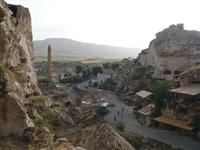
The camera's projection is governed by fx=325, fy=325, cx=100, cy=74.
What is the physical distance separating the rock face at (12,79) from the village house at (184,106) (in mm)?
24933

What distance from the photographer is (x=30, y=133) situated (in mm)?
15406

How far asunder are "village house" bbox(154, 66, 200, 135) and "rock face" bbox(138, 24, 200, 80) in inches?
822

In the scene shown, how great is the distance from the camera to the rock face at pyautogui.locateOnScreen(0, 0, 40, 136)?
15398 millimetres

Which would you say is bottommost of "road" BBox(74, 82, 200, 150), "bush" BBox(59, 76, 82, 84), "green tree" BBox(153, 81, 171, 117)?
"bush" BBox(59, 76, 82, 84)

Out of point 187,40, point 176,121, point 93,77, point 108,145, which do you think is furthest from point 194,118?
point 93,77

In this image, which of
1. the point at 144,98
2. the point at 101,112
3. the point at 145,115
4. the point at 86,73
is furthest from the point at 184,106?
the point at 86,73

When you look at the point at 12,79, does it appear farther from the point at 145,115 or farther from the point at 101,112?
the point at 145,115

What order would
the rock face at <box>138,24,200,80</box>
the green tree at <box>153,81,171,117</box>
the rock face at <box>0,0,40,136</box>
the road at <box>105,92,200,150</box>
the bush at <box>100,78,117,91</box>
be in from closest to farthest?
the rock face at <box>0,0,40,136</box> → the road at <box>105,92,200,150</box> → the green tree at <box>153,81,171,117</box> → the rock face at <box>138,24,200,80</box> → the bush at <box>100,78,117,91</box>

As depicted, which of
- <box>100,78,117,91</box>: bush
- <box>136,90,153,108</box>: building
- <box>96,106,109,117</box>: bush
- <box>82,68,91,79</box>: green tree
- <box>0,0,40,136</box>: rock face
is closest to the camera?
<box>0,0,40,136</box>: rock face

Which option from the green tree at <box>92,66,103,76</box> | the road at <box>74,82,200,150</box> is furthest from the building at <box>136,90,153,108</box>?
the green tree at <box>92,66,103,76</box>

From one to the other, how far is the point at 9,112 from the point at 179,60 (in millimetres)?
63008

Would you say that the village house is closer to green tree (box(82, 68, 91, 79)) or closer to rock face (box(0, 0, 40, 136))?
rock face (box(0, 0, 40, 136))

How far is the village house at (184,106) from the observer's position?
43188mm

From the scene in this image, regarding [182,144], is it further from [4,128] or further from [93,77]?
[93,77]
